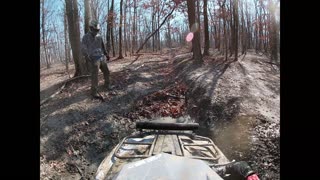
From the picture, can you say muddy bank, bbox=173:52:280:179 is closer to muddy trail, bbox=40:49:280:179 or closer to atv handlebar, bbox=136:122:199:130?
muddy trail, bbox=40:49:280:179

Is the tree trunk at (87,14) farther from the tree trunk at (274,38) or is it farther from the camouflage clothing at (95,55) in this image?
the tree trunk at (274,38)

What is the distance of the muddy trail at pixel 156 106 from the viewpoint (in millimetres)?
2094

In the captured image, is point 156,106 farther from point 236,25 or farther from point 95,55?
point 236,25

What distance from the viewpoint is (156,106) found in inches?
87.7

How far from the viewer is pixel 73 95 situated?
2.19 m

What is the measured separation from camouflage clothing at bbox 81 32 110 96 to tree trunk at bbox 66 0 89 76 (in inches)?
Result: 1.9

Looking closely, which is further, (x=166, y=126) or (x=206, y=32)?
(x=206, y=32)

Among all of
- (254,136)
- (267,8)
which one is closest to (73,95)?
(254,136)

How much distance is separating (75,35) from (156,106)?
2.58ft

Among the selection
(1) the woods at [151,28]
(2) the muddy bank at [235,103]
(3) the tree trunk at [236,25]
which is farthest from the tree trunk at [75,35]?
(3) the tree trunk at [236,25]

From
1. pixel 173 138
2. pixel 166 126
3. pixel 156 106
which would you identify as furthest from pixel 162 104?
pixel 173 138
